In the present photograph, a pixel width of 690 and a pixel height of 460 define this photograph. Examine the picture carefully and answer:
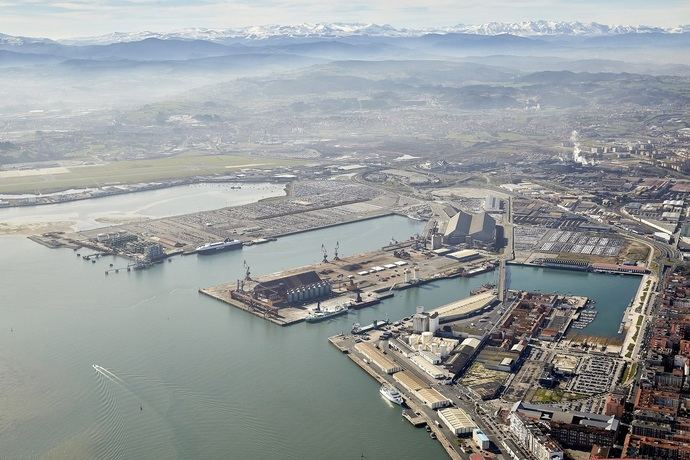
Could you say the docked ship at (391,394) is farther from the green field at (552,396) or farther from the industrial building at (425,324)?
the industrial building at (425,324)

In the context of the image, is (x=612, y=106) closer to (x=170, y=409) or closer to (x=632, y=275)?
(x=632, y=275)

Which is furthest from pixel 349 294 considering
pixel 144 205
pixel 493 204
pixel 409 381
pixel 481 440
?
pixel 144 205

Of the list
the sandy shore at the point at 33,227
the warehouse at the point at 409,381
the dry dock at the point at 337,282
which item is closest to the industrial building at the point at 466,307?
the dry dock at the point at 337,282

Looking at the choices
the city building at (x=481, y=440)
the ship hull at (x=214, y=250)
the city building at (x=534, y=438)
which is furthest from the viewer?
the ship hull at (x=214, y=250)

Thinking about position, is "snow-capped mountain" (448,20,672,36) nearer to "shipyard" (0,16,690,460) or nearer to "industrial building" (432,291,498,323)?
"shipyard" (0,16,690,460)

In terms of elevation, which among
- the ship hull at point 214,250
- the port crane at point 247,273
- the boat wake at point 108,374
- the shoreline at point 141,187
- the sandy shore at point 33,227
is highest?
the boat wake at point 108,374

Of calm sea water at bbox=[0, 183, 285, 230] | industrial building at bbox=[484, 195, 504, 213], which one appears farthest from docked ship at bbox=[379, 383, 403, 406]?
calm sea water at bbox=[0, 183, 285, 230]

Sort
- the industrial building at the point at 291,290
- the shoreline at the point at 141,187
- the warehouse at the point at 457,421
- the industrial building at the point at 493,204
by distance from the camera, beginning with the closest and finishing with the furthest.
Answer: the warehouse at the point at 457,421 < the industrial building at the point at 291,290 < the industrial building at the point at 493,204 < the shoreline at the point at 141,187
